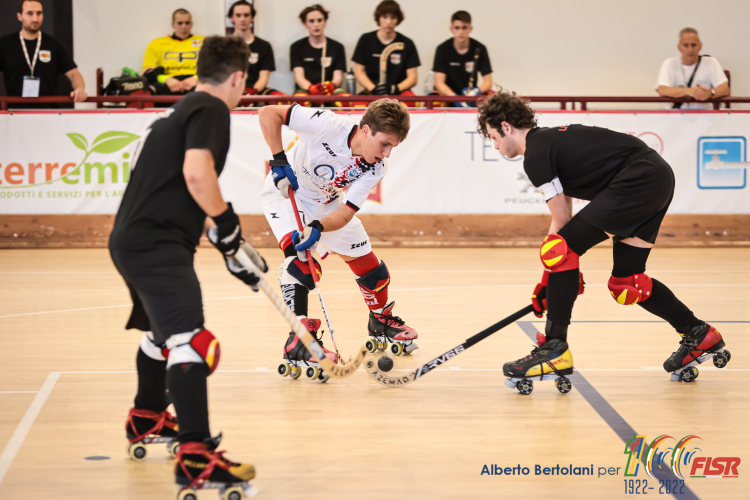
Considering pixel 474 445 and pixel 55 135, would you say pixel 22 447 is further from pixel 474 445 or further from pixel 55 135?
pixel 55 135

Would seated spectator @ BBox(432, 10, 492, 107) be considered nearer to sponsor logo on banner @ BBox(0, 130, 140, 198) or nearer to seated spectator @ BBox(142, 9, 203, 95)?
seated spectator @ BBox(142, 9, 203, 95)

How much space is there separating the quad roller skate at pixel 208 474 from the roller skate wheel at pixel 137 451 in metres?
0.46

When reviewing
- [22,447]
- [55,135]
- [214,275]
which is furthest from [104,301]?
[55,135]

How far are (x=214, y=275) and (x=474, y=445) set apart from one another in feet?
15.2

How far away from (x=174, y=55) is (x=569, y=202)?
7371 mm

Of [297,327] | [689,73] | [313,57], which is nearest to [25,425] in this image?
[297,327]

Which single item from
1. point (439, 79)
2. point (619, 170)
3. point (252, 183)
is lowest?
point (252, 183)

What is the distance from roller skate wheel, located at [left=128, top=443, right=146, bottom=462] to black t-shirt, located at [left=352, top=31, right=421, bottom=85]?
7.45 m

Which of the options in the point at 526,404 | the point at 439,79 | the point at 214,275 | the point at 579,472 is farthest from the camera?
the point at 439,79

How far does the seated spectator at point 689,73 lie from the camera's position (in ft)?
30.4

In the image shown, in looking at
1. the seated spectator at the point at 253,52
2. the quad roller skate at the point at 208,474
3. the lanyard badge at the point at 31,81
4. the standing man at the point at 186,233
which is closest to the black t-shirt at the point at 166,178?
the standing man at the point at 186,233

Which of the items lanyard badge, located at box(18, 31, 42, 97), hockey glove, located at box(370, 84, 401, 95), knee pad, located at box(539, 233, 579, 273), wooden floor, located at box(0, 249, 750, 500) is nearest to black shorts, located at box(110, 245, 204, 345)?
wooden floor, located at box(0, 249, 750, 500)

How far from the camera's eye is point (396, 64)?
9.70m

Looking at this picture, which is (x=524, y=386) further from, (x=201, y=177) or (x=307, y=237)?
(x=201, y=177)
